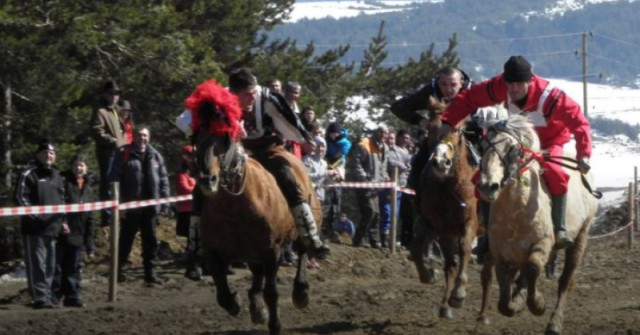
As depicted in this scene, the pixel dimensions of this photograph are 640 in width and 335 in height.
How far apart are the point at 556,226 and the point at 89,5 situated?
10257 millimetres

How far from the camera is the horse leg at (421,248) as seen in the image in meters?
14.2

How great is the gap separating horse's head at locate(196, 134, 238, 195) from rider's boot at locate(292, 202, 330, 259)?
1274 mm

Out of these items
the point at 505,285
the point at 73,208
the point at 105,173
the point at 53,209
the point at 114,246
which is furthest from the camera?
the point at 105,173

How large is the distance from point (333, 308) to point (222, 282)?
277 cm

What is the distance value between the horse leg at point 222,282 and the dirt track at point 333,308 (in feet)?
2.35

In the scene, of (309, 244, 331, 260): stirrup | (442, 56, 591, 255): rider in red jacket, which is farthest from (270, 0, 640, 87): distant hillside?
(442, 56, 591, 255): rider in red jacket

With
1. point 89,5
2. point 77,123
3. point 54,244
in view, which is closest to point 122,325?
point 54,244

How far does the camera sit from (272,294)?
12.1 m

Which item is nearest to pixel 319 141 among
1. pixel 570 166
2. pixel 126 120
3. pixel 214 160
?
pixel 126 120

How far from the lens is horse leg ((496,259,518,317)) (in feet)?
37.7

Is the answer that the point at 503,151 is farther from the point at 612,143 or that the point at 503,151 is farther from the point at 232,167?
the point at 612,143

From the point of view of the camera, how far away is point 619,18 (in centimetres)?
16775

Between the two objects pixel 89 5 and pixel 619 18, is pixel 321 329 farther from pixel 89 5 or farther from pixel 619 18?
pixel 619 18

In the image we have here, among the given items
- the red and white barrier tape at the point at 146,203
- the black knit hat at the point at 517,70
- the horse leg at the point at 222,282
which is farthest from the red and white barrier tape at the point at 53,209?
the black knit hat at the point at 517,70
